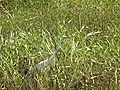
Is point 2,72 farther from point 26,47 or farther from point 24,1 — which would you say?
point 24,1

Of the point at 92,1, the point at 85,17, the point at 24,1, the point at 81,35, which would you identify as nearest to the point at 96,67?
the point at 81,35

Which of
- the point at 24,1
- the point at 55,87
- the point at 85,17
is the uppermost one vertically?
the point at 24,1

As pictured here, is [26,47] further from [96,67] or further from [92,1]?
[92,1]

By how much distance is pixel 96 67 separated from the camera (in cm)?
244

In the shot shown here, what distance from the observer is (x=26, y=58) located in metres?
2.56

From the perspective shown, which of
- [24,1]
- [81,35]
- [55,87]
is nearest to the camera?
[55,87]

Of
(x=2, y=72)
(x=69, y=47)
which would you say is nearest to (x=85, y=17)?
(x=69, y=47)

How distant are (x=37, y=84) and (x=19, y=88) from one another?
0.36 ft

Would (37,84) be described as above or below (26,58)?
→ below

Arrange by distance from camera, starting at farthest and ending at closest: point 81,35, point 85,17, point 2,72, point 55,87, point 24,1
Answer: point 24,1 < point 85,17 < point 81,35 < point 2,72 < point 55,87

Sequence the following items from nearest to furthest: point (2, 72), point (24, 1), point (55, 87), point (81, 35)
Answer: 1. point (55, 87)
2. point (2, 72)
3. point (81, 35)
4. point (24, 1)

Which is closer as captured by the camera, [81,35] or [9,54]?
[9,54]

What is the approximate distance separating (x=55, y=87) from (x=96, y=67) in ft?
0.86

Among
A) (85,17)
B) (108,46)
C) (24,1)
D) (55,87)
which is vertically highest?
(24,1)
